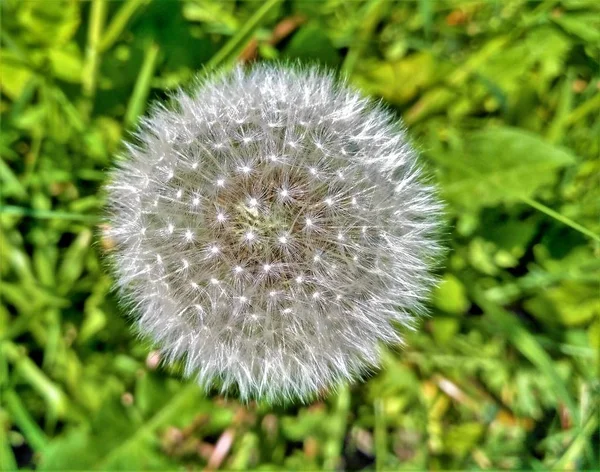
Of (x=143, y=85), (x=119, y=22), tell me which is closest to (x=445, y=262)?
(x=143, y=85)

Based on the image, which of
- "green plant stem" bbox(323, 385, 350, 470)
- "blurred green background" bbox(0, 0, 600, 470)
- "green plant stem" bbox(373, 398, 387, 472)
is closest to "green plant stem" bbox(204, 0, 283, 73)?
"blurred green background" bbox(0, 0, 600, 470)

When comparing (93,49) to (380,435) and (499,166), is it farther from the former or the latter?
(380,435)

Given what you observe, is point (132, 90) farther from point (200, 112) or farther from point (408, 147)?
point (408, 147)

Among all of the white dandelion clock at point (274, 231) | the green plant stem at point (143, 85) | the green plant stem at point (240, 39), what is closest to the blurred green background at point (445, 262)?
the green plant stem at point (143, 85)

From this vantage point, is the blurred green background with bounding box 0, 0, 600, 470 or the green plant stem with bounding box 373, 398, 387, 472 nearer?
the blurred green background with bounding box 0, 0, 600, 470

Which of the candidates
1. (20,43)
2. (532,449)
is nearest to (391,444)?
(532,449)

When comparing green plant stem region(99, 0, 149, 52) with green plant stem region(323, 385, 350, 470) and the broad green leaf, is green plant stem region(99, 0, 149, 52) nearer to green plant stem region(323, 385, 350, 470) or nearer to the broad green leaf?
the broad green leaf
